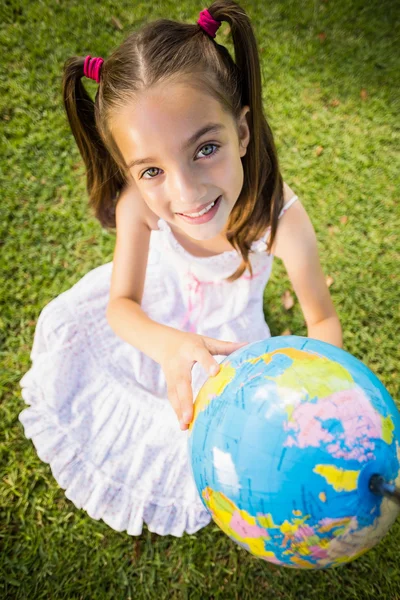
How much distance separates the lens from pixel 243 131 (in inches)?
80.3

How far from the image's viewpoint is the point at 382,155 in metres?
4.01

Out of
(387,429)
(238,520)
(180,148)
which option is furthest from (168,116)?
(238,520)

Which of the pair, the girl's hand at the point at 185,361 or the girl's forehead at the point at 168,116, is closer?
the girl's forehead at the point at 168,116

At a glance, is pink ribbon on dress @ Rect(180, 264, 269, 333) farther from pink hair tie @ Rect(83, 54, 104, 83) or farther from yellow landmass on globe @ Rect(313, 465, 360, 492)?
yellow landmass on globe @ Rect(313, 465, 360, 492)

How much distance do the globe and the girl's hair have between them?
3.25 ft

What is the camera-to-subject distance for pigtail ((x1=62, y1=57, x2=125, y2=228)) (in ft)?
6.81

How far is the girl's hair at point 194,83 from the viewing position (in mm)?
1755

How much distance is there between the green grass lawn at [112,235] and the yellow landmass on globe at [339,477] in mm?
1658

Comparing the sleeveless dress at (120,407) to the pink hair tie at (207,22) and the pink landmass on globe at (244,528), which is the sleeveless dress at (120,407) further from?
the pink landmass on globe at (244,528)

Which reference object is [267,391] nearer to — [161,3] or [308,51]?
[308,51]

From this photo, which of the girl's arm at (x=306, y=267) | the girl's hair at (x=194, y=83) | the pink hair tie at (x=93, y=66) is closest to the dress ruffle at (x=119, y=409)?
the girl's arm at (x=306, y=267)

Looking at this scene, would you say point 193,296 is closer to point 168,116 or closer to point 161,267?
point 161,267

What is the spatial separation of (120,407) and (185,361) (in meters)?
0.91

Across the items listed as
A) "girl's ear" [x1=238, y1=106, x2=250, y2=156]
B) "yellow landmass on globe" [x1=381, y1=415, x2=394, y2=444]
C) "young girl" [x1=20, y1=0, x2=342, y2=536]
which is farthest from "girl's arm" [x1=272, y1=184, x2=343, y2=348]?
"yellow landmass on globe" [x1=381, y1=415, x2=394, y2=444]
